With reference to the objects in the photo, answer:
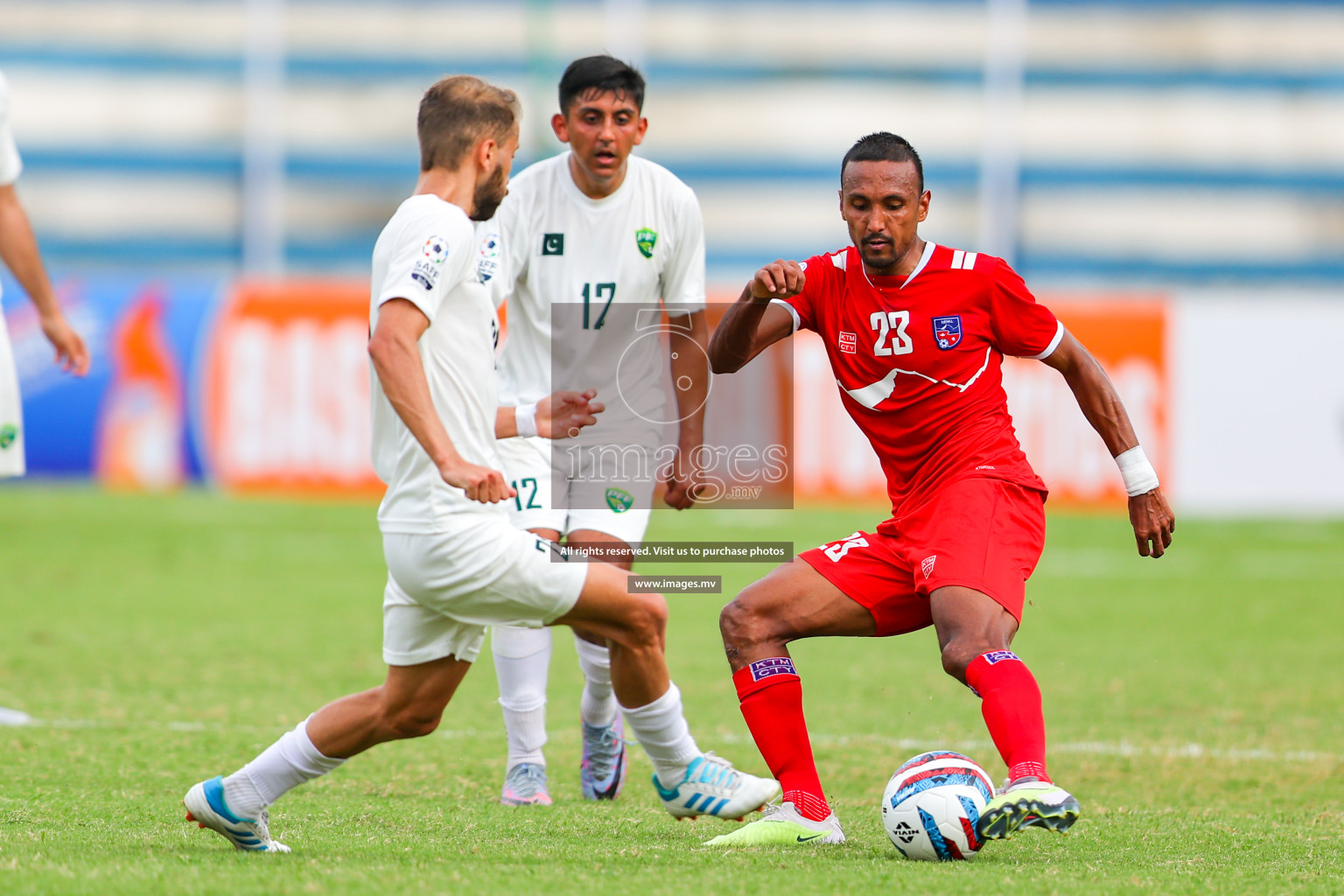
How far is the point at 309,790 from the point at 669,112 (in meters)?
53.2

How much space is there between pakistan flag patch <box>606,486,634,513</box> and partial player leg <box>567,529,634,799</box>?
143mm

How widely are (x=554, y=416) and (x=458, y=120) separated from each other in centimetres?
99

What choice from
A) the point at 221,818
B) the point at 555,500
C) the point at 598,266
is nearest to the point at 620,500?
the point at 555,500

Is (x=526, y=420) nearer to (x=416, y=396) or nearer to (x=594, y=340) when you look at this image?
(x=416, y=396)

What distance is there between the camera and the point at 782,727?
17.0 feet

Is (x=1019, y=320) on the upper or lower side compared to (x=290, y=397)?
upper

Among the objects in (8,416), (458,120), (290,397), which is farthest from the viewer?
(290,397)

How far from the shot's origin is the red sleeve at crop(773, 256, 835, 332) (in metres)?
5.48

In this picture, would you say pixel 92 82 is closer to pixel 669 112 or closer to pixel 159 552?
pixel 669 112

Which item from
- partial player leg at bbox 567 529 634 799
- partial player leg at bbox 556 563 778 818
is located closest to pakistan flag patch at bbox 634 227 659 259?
partial player leg at bbox 567 529 634 799

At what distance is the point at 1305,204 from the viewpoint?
58.5 m

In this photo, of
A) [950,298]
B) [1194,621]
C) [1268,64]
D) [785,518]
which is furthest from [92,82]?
[950,298]

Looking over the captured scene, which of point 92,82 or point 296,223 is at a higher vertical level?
point 92,82

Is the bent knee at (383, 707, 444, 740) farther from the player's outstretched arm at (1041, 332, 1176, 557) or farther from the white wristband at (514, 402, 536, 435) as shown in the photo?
the player's outstretched arm at (1041, 332, 1176, 557)
